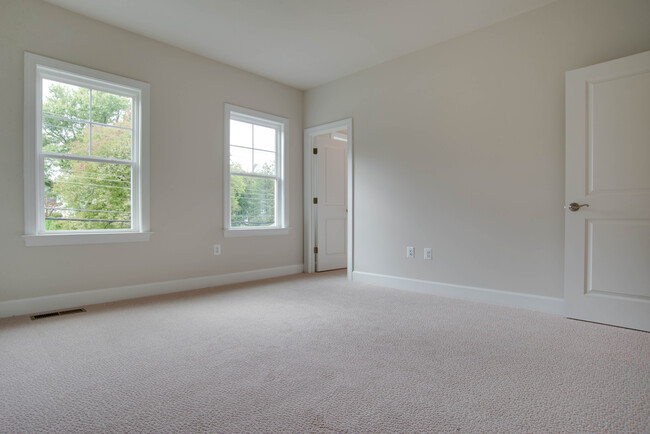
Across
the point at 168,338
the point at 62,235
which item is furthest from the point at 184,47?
the point at 168,338

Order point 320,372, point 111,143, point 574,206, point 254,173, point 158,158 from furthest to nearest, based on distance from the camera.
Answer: point 254,173 → point 158,158 → point 111,143 → point 574,206 → point 320,372

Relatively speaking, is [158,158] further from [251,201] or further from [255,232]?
[255,232]

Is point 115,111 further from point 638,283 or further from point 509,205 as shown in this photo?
point 638,283

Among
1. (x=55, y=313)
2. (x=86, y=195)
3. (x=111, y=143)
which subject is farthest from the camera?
(x=111, y=143)

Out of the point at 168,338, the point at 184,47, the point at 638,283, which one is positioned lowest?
the point at 168,338

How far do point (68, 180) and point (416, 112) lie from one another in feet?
11.7

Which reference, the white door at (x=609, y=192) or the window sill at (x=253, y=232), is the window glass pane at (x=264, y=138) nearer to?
the window sill at (x=253, y=232)

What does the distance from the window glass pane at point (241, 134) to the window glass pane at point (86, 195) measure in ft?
4.39

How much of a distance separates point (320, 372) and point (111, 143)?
300cm

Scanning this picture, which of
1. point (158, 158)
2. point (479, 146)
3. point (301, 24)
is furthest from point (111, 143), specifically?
point (479, 146)

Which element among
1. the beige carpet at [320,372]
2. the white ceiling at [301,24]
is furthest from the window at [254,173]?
the beige carpet at [320,372]

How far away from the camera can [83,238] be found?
316cm

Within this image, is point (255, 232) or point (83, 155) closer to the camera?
point (83, 155)

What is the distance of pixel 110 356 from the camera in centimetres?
208
